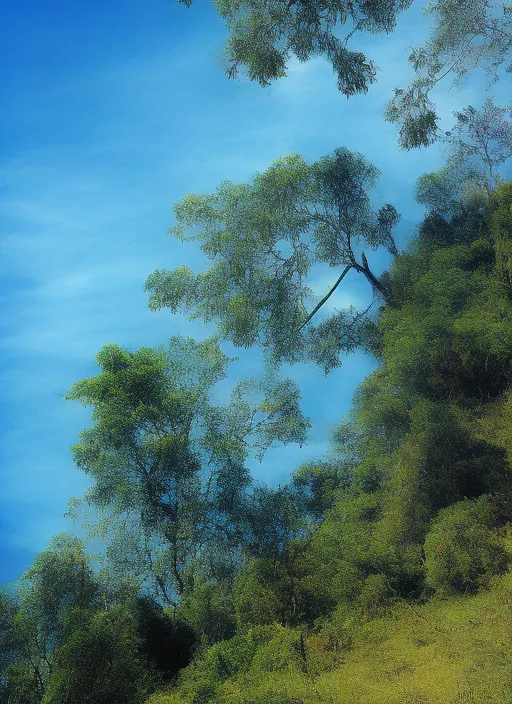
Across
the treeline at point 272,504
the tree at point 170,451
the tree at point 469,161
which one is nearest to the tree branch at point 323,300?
the treeline at point 272,504

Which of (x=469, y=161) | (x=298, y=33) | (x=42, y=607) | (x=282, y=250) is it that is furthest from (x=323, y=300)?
(x=42, y=607)

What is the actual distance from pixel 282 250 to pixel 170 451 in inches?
245

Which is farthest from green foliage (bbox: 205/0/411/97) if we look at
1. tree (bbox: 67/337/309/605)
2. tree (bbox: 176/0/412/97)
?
tree (bbox: 67/337/309/605)

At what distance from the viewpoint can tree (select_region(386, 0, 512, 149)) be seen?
11719 mm

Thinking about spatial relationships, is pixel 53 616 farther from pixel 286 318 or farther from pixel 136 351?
pixel 286 318

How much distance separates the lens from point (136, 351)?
43.2 feet

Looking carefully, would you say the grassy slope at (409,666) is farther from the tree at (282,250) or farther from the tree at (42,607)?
the tree at (282,250)

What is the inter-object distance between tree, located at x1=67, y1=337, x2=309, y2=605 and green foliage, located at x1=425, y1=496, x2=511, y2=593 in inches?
182

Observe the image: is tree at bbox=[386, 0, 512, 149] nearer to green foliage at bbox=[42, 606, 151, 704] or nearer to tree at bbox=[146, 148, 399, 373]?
tree at bbox=[146, 148, 399, 373]

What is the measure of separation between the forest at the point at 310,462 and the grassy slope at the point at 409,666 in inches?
1.4

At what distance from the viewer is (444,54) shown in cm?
1232

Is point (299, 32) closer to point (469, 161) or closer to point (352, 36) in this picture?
Answer: point (352, 36)

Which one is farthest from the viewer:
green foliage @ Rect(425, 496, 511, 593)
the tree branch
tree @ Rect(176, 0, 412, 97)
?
the tree branch

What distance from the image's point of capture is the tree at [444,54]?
38.4ft
